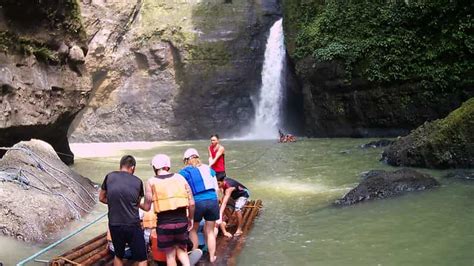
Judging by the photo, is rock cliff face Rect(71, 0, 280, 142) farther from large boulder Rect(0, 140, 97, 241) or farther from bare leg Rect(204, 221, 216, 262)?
bare leg Rect(204, 221, 216, 262)

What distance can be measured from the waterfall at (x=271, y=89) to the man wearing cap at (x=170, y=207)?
27.9m

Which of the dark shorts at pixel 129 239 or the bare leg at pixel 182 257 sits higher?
the dark shorts at pixel 129 239

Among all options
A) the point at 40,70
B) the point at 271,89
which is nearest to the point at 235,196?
the point at 40,70

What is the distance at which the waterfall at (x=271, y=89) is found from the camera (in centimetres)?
3447

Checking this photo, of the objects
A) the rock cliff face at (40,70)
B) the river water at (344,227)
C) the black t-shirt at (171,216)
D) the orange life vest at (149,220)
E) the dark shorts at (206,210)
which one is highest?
the rock cliff face at (40,70)

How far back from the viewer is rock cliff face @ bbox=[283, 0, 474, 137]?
73.8ft

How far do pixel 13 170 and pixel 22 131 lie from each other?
15.7 feet

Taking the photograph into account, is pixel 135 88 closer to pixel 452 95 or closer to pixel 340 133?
pixel 340 133

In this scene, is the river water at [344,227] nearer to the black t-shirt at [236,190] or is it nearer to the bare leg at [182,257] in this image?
the black t-shirt at [236,190]

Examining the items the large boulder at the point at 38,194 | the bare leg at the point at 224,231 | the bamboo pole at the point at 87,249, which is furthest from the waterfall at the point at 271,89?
the bamboo pole at the point at 87,249

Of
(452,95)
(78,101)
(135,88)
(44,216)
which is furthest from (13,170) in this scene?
(135,88)

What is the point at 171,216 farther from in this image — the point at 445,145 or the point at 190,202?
the point at 445,145

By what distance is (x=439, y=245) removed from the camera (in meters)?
7.05

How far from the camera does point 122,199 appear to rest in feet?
18.7
